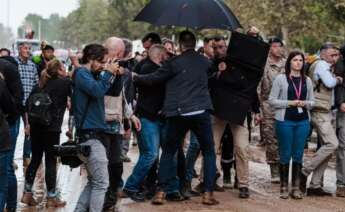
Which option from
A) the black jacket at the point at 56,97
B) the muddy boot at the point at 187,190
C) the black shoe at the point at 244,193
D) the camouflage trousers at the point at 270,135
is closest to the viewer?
the black jacket at the point at 56,97

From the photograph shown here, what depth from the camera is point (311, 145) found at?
14.8 m

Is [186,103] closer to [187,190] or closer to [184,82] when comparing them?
[184,82]

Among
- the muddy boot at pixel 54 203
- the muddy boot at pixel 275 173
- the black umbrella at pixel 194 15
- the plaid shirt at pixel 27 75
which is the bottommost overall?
the muddy boot at pixel 54 203

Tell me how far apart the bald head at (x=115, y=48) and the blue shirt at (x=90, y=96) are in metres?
0.36

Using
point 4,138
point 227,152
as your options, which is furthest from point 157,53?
point 4,138

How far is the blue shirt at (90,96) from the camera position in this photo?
6492 mm

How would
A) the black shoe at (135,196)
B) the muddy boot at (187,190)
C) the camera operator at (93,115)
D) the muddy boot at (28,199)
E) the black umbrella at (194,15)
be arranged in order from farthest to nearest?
the muddy boot at (187,190) → the black shoe at (135,196) → the muddy boot at (28,199) → the black umbrella at (194,15) → the camera operator at (93,115)

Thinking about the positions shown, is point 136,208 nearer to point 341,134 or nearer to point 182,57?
point 182,57

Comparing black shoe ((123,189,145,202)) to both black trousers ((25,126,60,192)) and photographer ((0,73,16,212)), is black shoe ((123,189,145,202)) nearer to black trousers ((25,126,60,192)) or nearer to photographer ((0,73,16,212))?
black trousers ((25,126,60,192))

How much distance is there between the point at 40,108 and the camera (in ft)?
26.3

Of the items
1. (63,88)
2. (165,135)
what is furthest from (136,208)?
(63,88)

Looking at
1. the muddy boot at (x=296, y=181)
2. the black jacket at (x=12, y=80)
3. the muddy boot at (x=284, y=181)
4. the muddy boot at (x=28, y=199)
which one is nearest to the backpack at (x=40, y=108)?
the black jacket at (x=12, y=80)

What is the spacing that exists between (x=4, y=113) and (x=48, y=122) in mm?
1422

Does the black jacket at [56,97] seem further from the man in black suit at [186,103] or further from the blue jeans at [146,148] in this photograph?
the blue jeans at [146,148]
